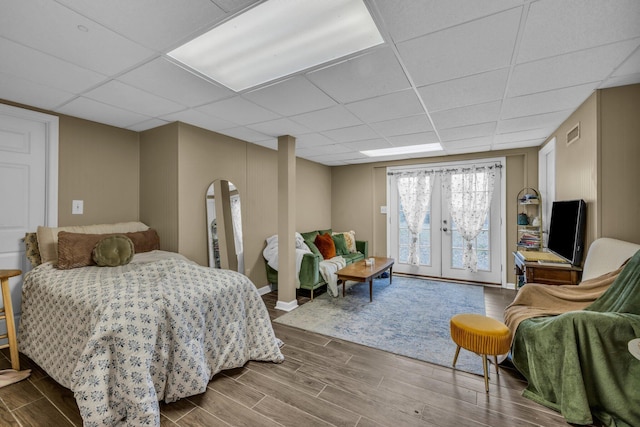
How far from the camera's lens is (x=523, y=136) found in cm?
379

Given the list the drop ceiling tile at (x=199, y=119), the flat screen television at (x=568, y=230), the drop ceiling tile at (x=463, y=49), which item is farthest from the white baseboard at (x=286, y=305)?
the flat screen television at (x=568, y=230)

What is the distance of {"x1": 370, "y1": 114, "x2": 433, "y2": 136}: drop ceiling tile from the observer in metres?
3.07

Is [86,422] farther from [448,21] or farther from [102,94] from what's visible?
[448,21]

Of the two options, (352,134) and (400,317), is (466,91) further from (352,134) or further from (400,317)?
(400,317)

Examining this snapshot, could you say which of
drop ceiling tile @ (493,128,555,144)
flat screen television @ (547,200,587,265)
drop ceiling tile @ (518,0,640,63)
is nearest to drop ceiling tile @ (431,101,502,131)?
drop ceiling tile @ (493,128,555,144)

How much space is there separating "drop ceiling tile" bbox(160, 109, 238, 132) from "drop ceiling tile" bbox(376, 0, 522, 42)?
2.16m

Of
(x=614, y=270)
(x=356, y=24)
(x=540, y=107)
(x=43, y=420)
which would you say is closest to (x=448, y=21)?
(x=356, y=24)

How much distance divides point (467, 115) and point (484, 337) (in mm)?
2196

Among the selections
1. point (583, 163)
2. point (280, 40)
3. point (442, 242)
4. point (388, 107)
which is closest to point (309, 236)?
point (442, 242)

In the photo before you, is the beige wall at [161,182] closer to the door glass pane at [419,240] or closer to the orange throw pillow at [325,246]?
the orange throw pillow at [325,246]

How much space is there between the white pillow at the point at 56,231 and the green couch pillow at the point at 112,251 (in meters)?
0.39

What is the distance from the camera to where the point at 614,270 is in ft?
6.80

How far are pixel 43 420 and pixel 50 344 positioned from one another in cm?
55

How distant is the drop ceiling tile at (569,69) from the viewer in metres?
1.79
